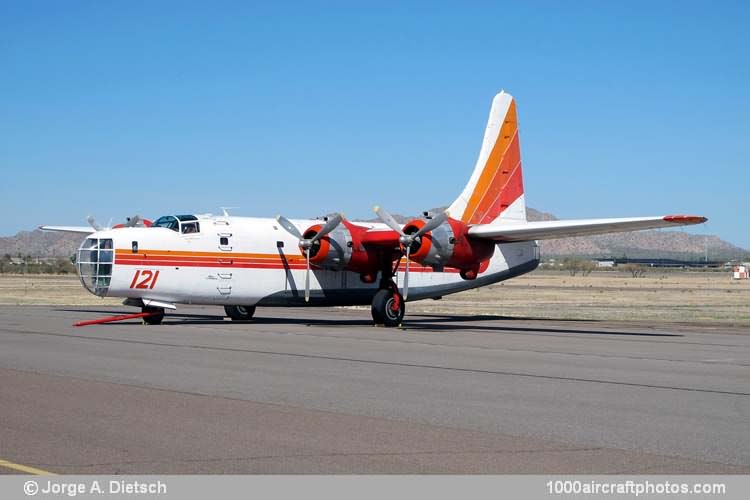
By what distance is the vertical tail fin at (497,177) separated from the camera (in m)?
35.4

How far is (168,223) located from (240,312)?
4.64 m

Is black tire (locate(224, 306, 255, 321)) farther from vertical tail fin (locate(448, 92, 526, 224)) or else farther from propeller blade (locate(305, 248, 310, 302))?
vertical tail fin (locate(448, 92, 526, 224))

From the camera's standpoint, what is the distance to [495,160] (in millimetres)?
36031

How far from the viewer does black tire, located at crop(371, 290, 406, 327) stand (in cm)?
3238

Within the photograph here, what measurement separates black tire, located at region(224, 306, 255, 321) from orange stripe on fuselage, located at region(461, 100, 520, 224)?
27.0 feet

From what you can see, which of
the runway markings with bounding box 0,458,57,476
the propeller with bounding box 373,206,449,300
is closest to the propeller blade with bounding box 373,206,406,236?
the propeller with bounding box 373,206,449,300

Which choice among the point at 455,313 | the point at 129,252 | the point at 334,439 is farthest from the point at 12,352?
the point at 455,313

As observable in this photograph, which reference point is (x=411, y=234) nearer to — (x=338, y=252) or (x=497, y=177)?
(x=338, y=252)

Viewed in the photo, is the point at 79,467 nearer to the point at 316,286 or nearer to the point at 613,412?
the point at 613,412

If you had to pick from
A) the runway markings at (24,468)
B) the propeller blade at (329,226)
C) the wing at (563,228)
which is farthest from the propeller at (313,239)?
the runway markings at (24,468)

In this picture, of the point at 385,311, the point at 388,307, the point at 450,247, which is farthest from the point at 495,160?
the point at 385,311

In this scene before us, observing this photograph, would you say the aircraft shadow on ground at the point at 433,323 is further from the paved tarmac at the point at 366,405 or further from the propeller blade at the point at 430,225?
the paved tarmac at the point at 366,405

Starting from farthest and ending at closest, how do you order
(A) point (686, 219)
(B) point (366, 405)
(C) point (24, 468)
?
(A) point (686, 219) → (B) point (366, 405) → (C) point (24, 468)

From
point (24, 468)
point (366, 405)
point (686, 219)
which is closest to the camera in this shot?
point (24, 468)
